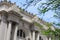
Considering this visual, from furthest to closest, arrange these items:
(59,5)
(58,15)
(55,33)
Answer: (55,33) → (58,15) → (59,5)

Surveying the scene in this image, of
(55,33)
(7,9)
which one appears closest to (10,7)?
(7,9)

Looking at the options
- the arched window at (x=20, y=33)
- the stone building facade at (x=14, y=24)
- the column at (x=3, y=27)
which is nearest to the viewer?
the column at (x=3, y=27)

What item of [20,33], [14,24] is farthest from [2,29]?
[20,33]

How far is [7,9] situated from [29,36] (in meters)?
6.42

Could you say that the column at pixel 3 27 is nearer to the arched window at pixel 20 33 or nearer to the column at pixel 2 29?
the column at pixel 2 29

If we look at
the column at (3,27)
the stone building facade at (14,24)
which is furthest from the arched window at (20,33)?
the column at (3,27)

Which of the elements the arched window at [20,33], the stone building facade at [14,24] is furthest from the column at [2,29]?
the arched window at [20,33]

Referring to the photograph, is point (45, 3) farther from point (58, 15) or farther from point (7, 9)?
point (7, 9)

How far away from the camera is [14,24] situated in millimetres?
30516

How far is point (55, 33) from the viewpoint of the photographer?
368 inches

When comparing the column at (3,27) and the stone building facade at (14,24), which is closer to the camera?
the column at (3,27)

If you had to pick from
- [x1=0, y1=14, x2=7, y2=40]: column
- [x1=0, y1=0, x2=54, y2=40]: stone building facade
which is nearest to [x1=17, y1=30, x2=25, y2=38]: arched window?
[x1=0, y1=0, x2=54, y2=40]: stone building facade

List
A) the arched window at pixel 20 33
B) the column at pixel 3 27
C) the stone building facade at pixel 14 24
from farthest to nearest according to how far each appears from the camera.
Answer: the arched window at pixel 20 33 → the stone building facade at pixel 14 24 → the column at pixel 3 27

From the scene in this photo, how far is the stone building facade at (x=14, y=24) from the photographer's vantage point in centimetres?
2933
